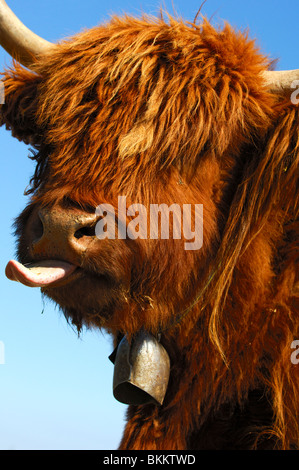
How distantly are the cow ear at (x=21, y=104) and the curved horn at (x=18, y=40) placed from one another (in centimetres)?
7

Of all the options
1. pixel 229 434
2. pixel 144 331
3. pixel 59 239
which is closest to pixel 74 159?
pixel 59 239

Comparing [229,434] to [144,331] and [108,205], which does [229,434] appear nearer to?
[144,331]

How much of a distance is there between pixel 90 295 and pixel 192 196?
57cm

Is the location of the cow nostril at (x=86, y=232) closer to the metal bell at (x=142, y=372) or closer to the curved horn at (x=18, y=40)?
the metal bell at (x=142, y=372)

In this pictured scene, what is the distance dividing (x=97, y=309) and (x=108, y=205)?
413mm

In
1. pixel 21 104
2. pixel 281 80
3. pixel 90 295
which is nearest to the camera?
pixel 90 295

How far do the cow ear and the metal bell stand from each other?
41.0 inches

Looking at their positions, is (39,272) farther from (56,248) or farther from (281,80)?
(281,80)

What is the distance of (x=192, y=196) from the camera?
8.27 ft

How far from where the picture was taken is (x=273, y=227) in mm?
2715

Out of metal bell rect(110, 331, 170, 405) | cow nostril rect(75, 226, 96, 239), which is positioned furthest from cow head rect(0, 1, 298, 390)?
metal bell rect(110, 331, 170, 405)

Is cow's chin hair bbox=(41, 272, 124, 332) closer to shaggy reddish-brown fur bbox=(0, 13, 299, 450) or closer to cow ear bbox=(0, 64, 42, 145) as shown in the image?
shaggy reddish-brown fur bbox=(0, 13, 299, 450)

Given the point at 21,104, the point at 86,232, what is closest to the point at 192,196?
the point at 86,232

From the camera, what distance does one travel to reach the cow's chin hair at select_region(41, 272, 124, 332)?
232 cm
